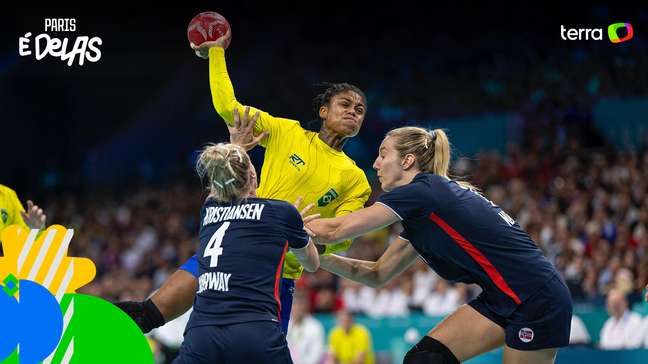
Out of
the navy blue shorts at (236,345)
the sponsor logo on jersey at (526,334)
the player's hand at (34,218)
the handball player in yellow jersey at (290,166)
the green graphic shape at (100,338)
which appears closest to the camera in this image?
the navy blue shorts at (236,345)

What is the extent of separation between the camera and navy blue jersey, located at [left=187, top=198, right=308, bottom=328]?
5.05 meters

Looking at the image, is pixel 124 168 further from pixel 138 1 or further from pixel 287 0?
pixel 287 0

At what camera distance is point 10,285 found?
20.9 feet

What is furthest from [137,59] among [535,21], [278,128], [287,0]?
[278,128]

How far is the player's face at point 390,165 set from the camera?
5836 millimetres

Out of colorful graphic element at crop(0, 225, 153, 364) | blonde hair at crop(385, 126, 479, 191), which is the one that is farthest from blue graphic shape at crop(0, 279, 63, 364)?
blonde hair at crop(385, 126, 479, 191)

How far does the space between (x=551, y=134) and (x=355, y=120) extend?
38.5 ft

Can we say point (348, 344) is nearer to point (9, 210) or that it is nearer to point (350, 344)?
point (350, 344)

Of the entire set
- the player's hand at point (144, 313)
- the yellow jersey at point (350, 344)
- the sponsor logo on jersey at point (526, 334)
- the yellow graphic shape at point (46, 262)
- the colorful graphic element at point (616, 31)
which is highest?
the colorful graphic element at point (616, 31)

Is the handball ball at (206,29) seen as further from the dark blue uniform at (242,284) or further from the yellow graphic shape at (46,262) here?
the dark blue uniform at (242,284)

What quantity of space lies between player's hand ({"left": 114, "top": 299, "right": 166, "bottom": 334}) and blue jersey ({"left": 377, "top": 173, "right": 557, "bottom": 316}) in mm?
1896

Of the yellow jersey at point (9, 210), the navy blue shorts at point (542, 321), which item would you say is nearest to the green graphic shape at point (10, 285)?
the yellow jersey at point (9, 210)

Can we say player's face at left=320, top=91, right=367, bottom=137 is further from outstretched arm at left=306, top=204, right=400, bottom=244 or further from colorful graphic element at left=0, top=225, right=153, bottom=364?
colorful graphic element at left=0, top=225, right=153, bottom=364

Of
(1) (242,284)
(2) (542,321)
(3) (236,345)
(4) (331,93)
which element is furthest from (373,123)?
(3) (236,345)
